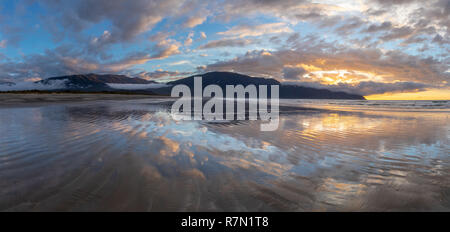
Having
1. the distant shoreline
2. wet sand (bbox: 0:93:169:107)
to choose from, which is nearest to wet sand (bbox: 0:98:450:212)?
wet sand (bbox: 0:93:169:107)

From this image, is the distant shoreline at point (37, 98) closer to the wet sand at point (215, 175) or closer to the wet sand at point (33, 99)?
the wet sand at point (33, 99)

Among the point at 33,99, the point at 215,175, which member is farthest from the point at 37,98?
the point at 215,175

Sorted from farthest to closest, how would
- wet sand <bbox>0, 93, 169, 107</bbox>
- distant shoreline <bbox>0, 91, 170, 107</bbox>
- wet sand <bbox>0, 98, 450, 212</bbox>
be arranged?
distant shoreline <bbox>0, 91, 170, 107</bbox>, wet sand <bbox>0, 93, 169, 107</bbox>, wet sand <bbox>0, 98, 450, 212</bbox>

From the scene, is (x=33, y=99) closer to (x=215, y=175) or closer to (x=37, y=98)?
(x=37, y=98)

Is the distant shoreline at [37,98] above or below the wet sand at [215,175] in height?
above

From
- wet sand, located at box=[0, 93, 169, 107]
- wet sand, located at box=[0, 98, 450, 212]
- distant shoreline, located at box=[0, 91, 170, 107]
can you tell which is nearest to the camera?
wet sand, located at box=[0, 98, 450, 212]

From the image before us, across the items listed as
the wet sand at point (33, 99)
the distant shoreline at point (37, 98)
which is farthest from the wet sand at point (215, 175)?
the distant shoreline at point (37, 98)

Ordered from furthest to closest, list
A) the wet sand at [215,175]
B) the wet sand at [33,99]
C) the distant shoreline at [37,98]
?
the distant shoreline at [37,98] < the wet sand at [33,99] < the wet sand at [215,175]

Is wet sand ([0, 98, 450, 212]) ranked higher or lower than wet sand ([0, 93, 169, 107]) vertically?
lower

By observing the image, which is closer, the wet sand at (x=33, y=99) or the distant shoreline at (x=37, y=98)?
the wet sand at (x=33, y=99)

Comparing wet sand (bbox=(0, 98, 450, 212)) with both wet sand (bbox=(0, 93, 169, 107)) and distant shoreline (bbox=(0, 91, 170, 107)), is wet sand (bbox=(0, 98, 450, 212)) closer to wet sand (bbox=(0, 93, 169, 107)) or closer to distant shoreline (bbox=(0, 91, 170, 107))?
wet sand (bbox=(0, 93, 169, 107))
